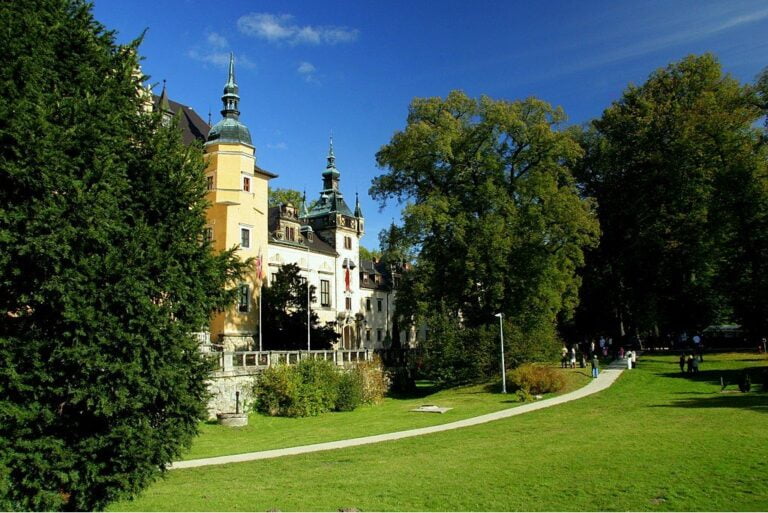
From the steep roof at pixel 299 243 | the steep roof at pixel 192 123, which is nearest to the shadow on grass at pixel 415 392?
the steep roof at pixel 299 243

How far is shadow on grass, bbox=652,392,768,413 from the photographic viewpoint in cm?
2284

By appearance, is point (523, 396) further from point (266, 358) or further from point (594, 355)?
point (266, 358)

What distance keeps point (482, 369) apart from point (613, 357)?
1669 cm

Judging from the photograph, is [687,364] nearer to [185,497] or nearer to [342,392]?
[342,392]

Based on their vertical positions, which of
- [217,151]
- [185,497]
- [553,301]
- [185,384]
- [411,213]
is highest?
[217,151]

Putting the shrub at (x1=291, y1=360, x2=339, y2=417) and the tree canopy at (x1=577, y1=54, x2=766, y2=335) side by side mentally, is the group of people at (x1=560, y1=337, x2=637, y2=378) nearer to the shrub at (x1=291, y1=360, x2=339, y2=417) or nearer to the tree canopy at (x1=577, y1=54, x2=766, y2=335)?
the tree canopy at (x1=577, y1=54, x2=766, y2=335)

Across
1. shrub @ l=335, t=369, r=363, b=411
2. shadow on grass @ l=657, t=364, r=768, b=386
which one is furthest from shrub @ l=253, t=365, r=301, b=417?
shadow on grass @ l=657, t=364, r=768, b=386

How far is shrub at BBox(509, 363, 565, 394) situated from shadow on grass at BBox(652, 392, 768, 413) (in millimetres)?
7468

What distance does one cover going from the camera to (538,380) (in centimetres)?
3238

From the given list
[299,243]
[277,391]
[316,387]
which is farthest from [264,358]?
[299,243]

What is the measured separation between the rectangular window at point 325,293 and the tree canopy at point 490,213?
65.8 feet

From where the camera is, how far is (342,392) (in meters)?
33.7

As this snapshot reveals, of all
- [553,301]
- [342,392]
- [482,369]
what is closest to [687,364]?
[553,301]

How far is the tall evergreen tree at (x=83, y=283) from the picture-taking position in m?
9.63
